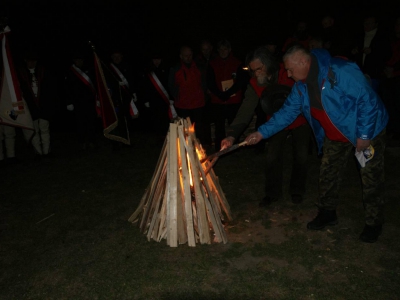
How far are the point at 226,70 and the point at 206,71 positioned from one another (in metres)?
0.42

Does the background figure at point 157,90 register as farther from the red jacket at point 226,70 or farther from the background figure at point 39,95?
the background figure at point 39,95

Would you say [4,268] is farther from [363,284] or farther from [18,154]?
[18,154]

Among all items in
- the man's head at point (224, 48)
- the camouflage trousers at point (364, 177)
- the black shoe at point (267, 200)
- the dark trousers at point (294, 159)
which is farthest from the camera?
the man's head at point (224, 48)

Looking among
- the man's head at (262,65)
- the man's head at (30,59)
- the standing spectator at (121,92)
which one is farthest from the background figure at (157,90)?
the man's head at (262,65)

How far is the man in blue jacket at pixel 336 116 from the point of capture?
344cm

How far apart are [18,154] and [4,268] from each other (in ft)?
16.1

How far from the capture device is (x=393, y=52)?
7141 mm

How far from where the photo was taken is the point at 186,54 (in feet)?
22.9

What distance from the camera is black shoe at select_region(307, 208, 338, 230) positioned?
4273mm

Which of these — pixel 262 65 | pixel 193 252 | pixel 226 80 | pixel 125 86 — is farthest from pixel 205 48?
pixel 193 252

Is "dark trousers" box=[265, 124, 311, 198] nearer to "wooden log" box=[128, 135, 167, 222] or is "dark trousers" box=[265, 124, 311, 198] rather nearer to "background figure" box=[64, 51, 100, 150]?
"wooden log" box=[128, 135, 167, 222]

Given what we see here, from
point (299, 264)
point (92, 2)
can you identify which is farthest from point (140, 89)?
point (299, 264)

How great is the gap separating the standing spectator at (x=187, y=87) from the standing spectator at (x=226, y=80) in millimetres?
259

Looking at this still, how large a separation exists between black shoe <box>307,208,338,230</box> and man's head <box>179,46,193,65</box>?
3959mm
